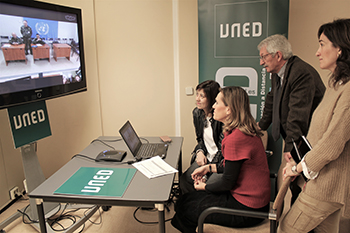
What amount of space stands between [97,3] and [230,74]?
1749 mm

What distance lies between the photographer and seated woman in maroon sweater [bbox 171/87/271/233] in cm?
167

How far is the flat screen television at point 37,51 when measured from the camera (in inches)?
77.3

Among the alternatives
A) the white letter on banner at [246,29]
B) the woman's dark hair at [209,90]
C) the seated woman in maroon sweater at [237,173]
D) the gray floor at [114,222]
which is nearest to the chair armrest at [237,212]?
the seated woman in maroon sweater at [237,173]

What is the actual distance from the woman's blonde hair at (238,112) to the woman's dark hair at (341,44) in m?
0.50

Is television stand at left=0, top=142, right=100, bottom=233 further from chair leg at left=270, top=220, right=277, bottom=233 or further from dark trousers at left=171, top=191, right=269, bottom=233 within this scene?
chair leg at left=270, top=220, right=277, bottom=233

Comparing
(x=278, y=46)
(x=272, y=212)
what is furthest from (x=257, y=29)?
(x=272, y=212)

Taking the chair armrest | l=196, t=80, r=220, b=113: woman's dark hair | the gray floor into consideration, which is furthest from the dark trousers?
l=196, t=80, r=220, b=113: woman's dark hair

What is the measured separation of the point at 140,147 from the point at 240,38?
4.82 feet

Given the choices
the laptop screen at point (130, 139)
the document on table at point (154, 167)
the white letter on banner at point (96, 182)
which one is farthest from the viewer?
the laptop screen at point (130, 139)

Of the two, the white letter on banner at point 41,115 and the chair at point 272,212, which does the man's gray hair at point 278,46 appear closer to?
the chair at point 272,212

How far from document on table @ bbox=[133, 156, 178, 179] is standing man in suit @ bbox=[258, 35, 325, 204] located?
31.5 inches

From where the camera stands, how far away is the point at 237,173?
66.2 inches

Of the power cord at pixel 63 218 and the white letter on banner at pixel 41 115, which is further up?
the white letter on banner at pixel 41 115

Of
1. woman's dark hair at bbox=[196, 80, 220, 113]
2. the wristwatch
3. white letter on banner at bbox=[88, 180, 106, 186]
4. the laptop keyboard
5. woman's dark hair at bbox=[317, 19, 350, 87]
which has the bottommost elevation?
white letter on banner at bbox=[88, 180, 106, 186]
